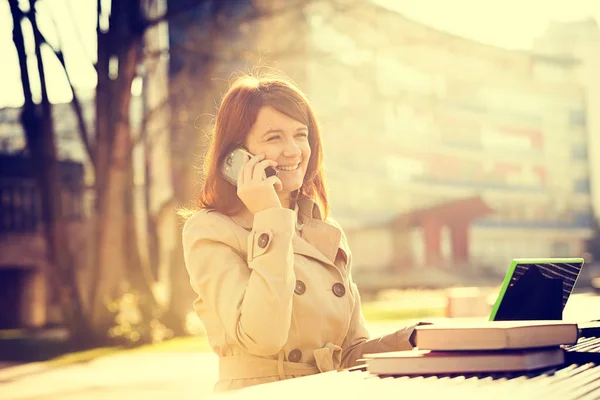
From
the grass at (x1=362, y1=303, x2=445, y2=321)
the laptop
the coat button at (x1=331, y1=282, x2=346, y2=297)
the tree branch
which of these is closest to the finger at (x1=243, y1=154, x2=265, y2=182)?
the coat button at (x1=331, y1=282, x2=346, y2=297)

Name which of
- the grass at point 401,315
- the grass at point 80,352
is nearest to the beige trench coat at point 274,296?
the grass at point 80,352

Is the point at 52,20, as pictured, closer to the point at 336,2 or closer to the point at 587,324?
the point at 336,2

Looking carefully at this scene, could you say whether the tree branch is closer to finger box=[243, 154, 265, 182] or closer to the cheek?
the cheek

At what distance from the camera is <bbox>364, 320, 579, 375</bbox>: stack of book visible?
4.44 feet

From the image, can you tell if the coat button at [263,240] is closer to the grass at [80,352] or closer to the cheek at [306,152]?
the cheek at [306,152]

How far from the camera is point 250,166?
6.72 feet

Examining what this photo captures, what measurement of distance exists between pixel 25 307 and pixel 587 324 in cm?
2321

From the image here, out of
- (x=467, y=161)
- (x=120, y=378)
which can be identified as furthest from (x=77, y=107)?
(x=467, y=161)

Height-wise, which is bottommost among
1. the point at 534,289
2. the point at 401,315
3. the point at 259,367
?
the point at 401,315

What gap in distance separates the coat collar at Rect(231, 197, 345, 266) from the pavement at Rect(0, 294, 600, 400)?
5.18 meters

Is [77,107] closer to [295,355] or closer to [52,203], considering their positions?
[52,203]

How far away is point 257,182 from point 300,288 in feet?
0.95

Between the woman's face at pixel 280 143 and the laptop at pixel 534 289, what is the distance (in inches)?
23.7

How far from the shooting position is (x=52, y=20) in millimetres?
12547
